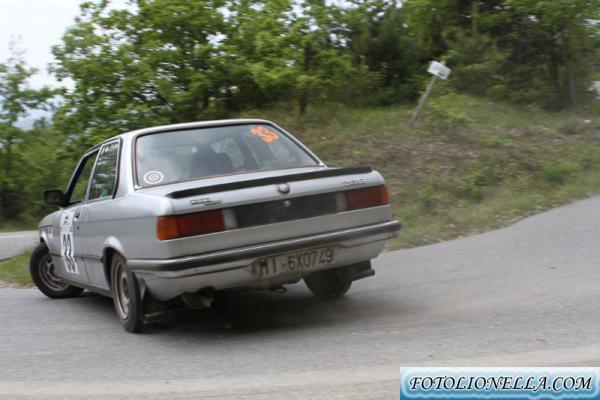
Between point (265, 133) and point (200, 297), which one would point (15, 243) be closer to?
point (265, 133)

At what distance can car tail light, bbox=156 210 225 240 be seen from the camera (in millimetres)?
5047

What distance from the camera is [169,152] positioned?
20.0 ft

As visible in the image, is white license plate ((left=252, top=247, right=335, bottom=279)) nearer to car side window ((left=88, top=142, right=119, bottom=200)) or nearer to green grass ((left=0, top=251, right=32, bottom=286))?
car side window ((left=88, top=142, right=119, bottom=200))

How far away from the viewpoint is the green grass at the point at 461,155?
1030 cm

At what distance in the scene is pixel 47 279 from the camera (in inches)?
328

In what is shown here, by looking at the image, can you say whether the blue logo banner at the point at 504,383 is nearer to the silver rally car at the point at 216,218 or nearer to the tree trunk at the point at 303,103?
the silver rally car at the point at 216,218

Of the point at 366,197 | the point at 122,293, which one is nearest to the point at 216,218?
the point at 366,197

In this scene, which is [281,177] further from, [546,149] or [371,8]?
[371,8]

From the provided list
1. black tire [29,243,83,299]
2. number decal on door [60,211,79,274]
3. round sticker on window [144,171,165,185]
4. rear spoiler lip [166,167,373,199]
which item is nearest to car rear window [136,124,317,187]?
round sticker on window [144,171,165,185]

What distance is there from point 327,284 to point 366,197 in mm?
1244

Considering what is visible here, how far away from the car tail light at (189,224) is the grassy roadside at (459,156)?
15.1ft

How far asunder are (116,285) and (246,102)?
8562 millimetres

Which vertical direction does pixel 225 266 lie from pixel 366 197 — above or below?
below

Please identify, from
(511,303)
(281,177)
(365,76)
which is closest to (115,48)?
(365,76)
